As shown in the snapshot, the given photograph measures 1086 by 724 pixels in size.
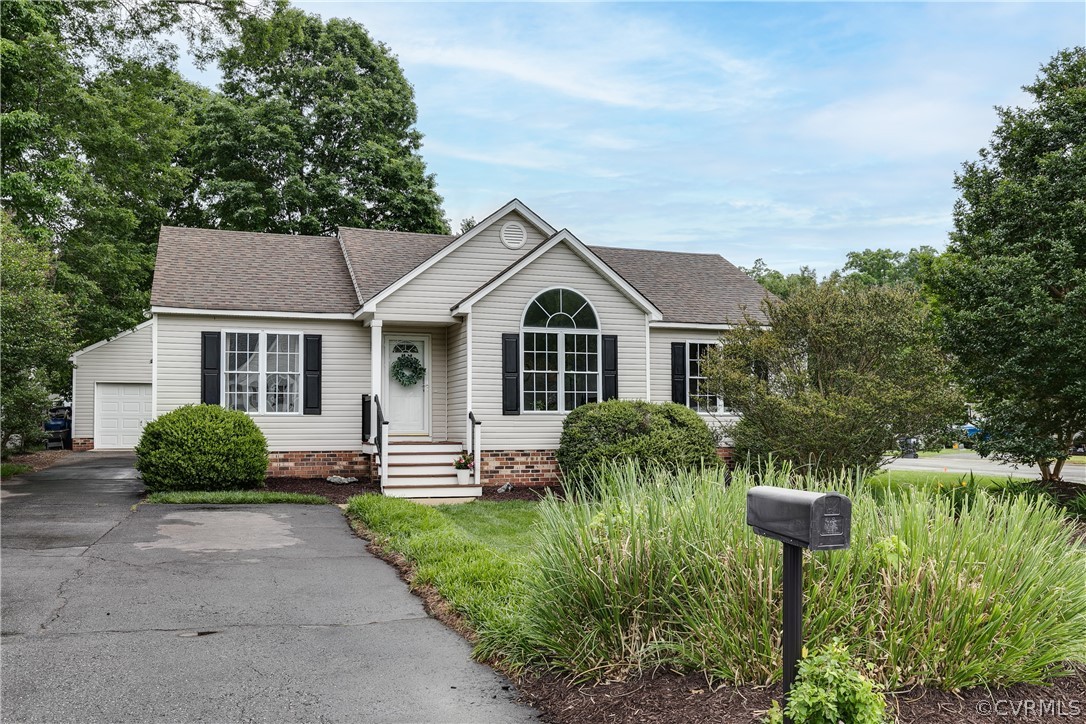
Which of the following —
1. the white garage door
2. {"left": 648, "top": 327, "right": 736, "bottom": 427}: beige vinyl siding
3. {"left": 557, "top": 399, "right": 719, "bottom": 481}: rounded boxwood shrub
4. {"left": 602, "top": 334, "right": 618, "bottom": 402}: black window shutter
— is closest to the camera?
{"left": 557, "top": 399, "right": 719, "bottom": 481}: rounded boxwood shrub

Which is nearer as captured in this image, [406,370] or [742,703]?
[742,703]

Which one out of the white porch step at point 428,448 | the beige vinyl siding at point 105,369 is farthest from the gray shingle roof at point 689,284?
the beige vinyl siding at point 105,369

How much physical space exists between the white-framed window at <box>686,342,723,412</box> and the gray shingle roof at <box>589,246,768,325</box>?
0.56 metres

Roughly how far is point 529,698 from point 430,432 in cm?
1190

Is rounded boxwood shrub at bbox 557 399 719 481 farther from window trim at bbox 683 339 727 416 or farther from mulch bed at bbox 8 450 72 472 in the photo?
mulch bed at bbox 8 450 72 472

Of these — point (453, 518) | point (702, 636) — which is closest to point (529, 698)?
point (702, 636)

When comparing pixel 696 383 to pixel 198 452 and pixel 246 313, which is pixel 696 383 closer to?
pixel 246 313

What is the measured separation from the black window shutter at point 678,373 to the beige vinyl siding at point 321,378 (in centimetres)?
605

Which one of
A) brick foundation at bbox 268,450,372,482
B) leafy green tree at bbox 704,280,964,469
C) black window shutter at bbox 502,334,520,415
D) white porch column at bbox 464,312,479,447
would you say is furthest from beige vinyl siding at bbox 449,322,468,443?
leafy green tree at bbox 704,280,964,469

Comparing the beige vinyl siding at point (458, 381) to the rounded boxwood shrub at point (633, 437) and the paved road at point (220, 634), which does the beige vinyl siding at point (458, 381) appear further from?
the paved road at point (220, 634)

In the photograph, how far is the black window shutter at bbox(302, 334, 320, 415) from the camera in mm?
15172

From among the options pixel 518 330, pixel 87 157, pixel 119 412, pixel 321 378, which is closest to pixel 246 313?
pixel 321 378

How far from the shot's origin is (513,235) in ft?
52.1
